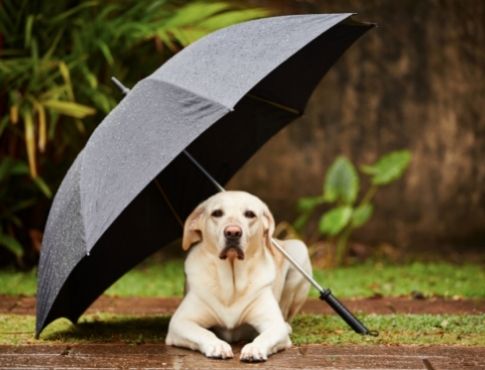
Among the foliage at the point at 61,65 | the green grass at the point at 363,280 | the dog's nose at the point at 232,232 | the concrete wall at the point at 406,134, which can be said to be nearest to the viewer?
the dog's nose at the point at 232,232

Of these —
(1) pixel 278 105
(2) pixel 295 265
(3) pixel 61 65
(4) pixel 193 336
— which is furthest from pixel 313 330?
(3) pixel 61 65

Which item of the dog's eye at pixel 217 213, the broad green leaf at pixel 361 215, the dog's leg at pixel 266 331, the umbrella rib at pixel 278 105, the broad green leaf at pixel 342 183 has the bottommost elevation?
the broad green leaf at pixel 361 215

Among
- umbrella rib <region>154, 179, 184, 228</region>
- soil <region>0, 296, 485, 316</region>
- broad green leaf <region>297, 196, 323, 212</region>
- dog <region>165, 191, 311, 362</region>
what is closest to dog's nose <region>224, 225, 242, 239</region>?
dog <region>165, 191, 311, 362</region>

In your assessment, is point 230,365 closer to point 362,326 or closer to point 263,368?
point 263,368

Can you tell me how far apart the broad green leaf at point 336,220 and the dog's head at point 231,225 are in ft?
9.98

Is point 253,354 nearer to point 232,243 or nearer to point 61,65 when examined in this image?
point 232,243

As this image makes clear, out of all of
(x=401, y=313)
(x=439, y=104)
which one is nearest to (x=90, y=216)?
(x=401, y=313)

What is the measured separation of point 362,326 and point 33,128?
11.9 feet

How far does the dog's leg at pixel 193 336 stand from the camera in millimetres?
4363

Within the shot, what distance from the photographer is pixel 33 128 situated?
7.41 meters

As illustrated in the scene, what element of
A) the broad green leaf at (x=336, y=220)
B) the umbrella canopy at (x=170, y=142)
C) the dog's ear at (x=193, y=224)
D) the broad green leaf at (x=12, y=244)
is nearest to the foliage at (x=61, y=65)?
the broad green leaf at (x=12, y=244)

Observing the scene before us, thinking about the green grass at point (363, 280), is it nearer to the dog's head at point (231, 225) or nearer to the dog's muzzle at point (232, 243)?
the dog's head at point (231, 225)

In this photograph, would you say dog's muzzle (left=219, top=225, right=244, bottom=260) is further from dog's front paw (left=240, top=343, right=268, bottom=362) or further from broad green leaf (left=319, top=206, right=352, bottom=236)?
broad green leaf (left=319, top=206, right=352, bottom=236)

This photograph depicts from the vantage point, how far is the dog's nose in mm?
4512
